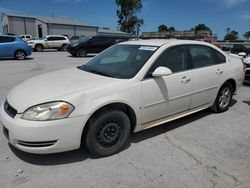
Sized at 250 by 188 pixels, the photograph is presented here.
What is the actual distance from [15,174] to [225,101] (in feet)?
13.9

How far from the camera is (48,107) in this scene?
9.34ft

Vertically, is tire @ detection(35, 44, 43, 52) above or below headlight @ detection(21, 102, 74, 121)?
above

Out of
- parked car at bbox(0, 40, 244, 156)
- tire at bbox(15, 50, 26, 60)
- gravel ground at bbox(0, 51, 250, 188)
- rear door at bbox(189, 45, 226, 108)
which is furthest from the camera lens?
tire at bbox(15, 50, 26, 60)

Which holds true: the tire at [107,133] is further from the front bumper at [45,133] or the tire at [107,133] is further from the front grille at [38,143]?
the front grille at [38,143]

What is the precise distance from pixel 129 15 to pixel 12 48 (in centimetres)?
5623

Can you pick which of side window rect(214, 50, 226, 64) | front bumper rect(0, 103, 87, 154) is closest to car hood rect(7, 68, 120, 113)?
front bumper rect(0, 103, 87, 154)

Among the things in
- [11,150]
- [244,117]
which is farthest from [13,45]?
[244,117]

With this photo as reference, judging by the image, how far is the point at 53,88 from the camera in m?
3.21

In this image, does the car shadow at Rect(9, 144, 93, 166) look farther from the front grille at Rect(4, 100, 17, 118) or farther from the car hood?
the car hood

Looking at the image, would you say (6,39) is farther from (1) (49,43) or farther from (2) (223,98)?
(2) (223,98)

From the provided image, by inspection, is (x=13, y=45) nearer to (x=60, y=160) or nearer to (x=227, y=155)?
(x=60, y=160)

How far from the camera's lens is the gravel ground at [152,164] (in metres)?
2.75

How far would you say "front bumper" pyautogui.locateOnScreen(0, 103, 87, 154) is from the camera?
278 centimetres

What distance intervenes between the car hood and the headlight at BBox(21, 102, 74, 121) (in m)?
0.07
